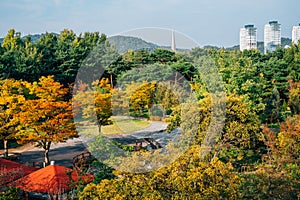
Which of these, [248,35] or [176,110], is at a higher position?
[248,35]

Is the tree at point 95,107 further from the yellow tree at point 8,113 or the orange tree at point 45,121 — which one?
the yellow tree at point 8,113

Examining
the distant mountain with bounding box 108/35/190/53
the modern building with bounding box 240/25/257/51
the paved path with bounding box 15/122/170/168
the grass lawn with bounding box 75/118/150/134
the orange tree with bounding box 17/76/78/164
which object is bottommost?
the paved path with bounding box 15/122/170/168

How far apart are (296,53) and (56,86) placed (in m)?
13.2

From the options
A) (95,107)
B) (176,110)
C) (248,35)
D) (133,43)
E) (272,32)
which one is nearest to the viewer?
(133,43)

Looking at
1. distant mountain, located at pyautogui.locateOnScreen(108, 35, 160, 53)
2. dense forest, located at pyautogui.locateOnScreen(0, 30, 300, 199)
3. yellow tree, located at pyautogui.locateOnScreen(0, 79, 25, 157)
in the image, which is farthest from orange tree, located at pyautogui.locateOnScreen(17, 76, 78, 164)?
distant mountain, located at pyautogui.locateOnScreen(108, 35, 160, 53)

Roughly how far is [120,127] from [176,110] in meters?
3.57

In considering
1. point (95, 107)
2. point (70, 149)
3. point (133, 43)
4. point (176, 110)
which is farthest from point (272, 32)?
point (133, 43)

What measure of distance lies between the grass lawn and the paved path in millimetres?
156

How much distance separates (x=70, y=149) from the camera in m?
13.1

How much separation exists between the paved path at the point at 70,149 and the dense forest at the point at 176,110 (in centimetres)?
58

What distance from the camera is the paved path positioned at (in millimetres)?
11895

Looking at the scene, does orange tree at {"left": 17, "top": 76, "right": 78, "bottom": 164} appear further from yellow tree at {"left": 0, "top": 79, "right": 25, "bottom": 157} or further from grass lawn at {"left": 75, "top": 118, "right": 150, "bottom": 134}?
grass lawn at {"left": 75, "top": 118, "right": 150, "bottom": 134}

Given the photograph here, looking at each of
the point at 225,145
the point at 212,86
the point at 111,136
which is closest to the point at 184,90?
the point at 212,86

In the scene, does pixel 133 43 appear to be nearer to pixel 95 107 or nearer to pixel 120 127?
pixel 95 107
